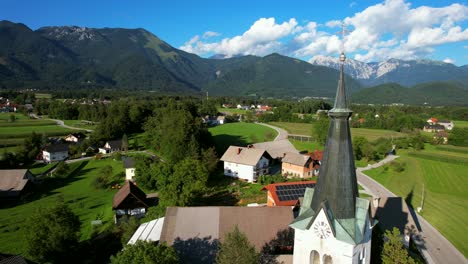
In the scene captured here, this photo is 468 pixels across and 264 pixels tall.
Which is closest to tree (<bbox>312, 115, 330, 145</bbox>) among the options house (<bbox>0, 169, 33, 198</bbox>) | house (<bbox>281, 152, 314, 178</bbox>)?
house (<bbox>281, 152, 314, 178</bbox>)

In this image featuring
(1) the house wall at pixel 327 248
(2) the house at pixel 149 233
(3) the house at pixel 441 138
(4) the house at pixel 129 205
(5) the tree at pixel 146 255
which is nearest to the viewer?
(1) the house wall at pixel 327 248

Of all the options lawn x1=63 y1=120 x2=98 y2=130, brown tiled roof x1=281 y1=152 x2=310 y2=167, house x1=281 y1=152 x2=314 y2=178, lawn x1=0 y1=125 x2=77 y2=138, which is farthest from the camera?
lawn x1=63 y1=120 x2=98 y2=130

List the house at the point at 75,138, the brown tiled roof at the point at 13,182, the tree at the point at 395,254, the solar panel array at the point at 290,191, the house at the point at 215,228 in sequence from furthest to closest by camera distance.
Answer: the house at the point at 75,138
the brown tiled roof at the point at 13,182
the solar panel array at the point at 290,191
the house at the point at 215,228
the tree at the point at 395,254

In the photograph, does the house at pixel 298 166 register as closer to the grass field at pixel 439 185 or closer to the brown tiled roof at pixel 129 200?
the grass field at pixel 439 185

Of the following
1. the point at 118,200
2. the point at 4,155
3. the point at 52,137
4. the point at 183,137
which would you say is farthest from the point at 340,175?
the point at 52,137

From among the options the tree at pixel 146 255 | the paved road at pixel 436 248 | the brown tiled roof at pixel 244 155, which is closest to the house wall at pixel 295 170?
the brown tiled roof at pixel 244 155

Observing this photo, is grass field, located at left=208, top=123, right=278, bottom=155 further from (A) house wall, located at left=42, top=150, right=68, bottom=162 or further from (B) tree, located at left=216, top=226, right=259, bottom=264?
(B) tree, located at left=216, top=226, right=259, bottom=264
